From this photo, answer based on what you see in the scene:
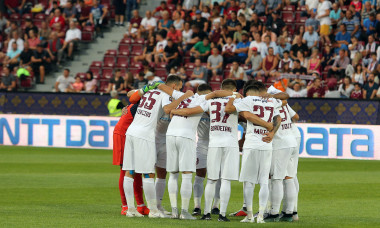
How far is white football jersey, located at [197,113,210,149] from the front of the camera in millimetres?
12239

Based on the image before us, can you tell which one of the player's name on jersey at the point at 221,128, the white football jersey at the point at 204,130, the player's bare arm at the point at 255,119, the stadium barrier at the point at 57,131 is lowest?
the stadium barrier at the point at 57,131

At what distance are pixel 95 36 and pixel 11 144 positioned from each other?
26.7ft

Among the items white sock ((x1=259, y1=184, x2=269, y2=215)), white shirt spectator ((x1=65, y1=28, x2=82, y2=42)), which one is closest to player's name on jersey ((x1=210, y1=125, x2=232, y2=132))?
white sock ((x1=259, y1=184, x2=269, y2=215))

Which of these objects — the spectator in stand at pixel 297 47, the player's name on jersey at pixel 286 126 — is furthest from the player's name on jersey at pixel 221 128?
the spectator in stand at pixel 297 47

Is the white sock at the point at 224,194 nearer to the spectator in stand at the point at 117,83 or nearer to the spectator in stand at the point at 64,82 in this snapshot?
the spectator in stand at the point at 117,83

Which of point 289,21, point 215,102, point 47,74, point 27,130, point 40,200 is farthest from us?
point 47,74

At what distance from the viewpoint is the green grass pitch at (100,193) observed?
37.7ft

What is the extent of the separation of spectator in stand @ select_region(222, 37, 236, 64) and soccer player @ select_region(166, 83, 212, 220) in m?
16.3

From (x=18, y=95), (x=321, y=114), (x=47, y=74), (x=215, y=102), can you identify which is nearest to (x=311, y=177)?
(x=321, y=114)

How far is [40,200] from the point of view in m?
14.2

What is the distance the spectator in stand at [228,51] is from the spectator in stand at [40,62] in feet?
24.3

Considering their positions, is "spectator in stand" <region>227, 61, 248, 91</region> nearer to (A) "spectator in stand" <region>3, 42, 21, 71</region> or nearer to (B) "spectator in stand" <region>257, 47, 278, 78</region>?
(B) "spectator in stand" <region>257, 47, 278, 78</region>

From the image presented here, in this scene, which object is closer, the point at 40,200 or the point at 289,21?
the point at 40,200

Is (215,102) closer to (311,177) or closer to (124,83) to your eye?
(311,177)
